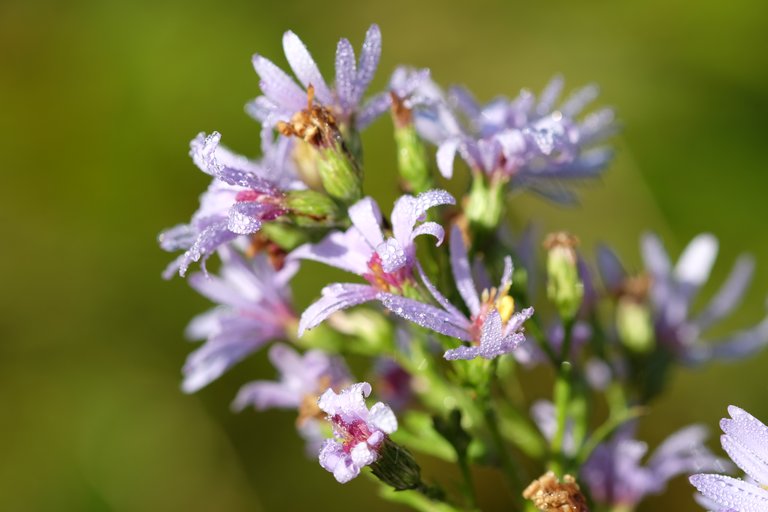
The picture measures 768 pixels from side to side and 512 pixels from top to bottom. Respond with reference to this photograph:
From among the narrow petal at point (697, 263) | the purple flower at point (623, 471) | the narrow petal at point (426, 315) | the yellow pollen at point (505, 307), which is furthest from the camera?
the narrow petal at point (697, 263)

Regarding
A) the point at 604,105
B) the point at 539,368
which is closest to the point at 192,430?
the point at 539,368

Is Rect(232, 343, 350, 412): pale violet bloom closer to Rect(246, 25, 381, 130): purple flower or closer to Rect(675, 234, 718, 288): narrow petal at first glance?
Rect(246, 25, 381, 130): purple flower

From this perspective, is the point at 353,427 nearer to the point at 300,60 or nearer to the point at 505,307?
the point at 505,307

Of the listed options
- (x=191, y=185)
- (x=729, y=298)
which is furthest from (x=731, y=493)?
(x=191, y=185)

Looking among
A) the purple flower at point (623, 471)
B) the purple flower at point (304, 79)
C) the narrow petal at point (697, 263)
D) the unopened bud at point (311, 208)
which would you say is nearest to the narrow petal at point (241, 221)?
the unopened bud at point (311, 208)

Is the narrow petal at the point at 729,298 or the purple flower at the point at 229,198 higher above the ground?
the purple flower at the point at 229,198

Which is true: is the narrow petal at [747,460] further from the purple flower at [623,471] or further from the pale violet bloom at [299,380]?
the pale violet bloom at [299,380]

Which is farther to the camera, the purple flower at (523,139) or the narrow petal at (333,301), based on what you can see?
the purple flower at (523,139)
